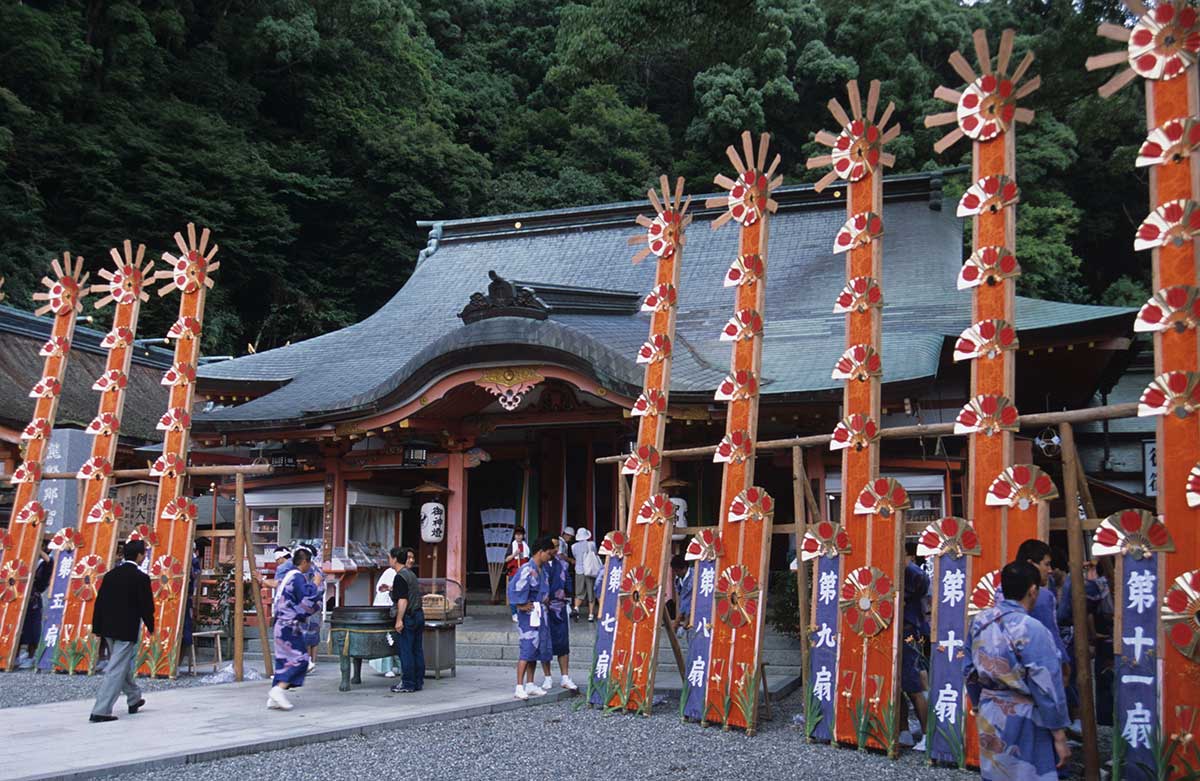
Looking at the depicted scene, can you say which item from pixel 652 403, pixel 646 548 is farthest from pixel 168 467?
pixel 646 548

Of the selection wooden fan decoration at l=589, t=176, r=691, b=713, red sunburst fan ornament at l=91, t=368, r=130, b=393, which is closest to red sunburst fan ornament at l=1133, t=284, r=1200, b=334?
wooden fan decoration at l=589, t=176, r=691, b=713

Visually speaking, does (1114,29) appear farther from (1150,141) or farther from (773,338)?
(773,338)

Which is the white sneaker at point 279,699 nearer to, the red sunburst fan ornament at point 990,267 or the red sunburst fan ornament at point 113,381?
the red sunburst fan ornament at point 113,381

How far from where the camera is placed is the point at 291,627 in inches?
339

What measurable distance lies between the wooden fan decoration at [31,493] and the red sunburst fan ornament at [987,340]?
30.9 ft

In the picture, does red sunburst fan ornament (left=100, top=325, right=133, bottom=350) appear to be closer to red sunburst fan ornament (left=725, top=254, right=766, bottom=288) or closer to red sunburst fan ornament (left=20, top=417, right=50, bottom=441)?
red sunburst fan ornament (left=20, top=417, right=50, bottom=441)

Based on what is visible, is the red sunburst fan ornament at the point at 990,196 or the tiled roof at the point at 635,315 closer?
the red sunburst fan ornament at the point at 990,196

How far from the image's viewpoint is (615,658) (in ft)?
26.9

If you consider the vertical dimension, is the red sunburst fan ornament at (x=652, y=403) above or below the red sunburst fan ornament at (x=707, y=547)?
above

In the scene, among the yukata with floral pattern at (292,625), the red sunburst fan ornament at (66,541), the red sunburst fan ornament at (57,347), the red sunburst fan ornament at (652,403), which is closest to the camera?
the yukata with floral pattern at (292,625)

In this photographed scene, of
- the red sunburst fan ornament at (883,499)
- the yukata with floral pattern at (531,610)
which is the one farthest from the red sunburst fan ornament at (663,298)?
the red sunburst fan ornament at (883,499)

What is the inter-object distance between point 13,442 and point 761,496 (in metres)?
17.0

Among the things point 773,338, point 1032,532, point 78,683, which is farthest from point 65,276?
point 1032,532

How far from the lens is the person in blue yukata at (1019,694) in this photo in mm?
4367
